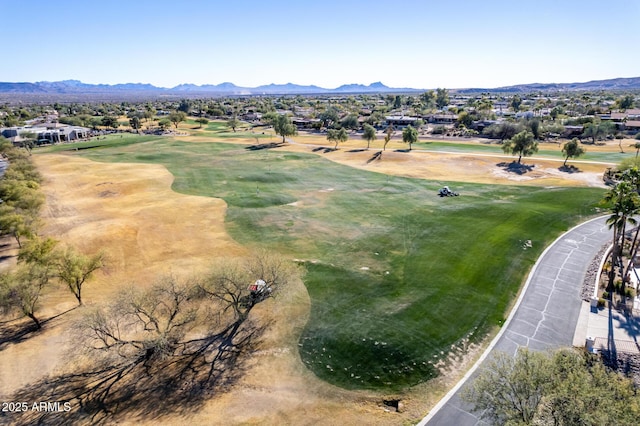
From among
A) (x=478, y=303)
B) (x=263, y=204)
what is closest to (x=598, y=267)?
(x=478, y=303)

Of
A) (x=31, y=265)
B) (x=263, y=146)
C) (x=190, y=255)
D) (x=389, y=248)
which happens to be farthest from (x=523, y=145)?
(x=31, y=265)

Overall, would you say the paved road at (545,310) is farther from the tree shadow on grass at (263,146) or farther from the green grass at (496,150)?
the tree shadow on grass at (263,146)

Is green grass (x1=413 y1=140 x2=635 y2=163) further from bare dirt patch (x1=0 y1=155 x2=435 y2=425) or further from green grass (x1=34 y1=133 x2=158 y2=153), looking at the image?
green grass (x1=34 y1=133 x2=158 y2=153)

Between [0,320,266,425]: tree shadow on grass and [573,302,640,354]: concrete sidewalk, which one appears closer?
[0,320,266,425]: tree shadow on grass

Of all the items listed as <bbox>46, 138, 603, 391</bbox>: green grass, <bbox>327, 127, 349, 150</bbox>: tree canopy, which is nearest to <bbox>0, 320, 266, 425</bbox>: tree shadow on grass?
<bbox>46, 138, 603, 391</bbox>: green grass

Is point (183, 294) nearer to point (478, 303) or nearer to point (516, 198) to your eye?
point (478, 303)

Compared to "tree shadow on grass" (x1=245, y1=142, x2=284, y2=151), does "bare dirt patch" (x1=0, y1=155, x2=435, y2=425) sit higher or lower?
lower

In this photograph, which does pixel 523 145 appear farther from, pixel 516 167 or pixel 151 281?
pixel 151 281
